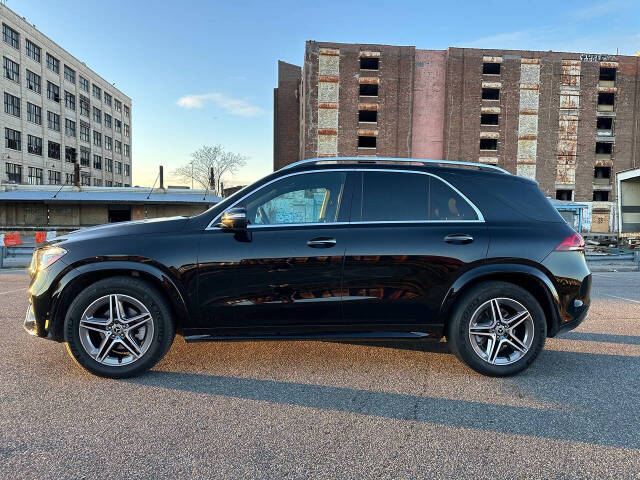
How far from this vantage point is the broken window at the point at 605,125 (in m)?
41.3

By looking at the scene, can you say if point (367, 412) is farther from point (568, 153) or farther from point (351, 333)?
point (568, 153)

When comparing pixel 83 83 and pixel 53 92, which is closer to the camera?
pixel 53 92

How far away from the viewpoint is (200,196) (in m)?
37.6

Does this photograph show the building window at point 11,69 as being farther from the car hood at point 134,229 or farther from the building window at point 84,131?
the car hood at point 134,229

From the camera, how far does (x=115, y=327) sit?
3.35 meters

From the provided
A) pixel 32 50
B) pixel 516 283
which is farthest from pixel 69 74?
pixel 516 283

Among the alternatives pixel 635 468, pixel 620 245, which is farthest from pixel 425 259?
pixel 620 245

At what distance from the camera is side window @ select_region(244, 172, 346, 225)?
3.54 metres

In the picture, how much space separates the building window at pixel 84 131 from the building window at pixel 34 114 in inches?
351

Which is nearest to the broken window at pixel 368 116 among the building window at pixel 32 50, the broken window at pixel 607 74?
the broken window at pixel 607 74

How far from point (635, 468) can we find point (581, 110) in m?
47.5

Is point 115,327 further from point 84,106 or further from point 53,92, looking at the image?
point 84,106

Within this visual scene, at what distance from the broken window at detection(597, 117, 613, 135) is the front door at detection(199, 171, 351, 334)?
48736 millimetres

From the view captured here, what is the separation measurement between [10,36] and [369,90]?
3899 centimetres
